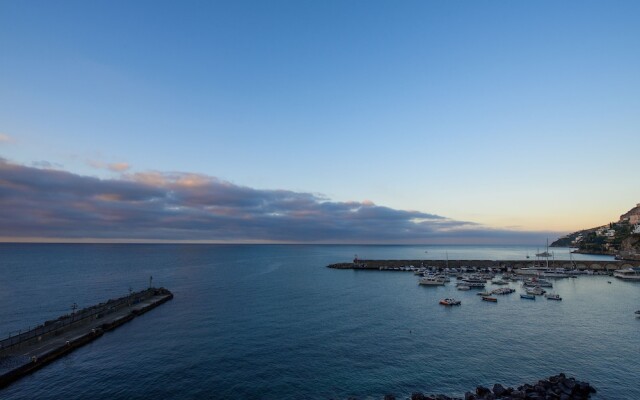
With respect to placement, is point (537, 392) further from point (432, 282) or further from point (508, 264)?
point (508, 264)

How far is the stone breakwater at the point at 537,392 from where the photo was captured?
33750 millimetres

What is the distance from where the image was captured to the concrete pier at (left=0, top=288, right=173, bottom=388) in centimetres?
4029

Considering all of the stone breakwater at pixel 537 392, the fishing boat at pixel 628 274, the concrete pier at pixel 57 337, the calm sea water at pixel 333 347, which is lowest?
the calm sea water at pixel 333 347

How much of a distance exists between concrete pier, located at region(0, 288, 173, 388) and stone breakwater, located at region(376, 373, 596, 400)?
41504 millimetres

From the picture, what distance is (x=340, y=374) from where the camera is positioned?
40.7m

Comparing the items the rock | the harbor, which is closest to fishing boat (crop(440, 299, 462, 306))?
the rock

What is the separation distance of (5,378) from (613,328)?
291ft

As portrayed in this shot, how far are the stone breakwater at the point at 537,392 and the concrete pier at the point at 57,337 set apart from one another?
136ft

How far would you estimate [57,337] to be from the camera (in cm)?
5122

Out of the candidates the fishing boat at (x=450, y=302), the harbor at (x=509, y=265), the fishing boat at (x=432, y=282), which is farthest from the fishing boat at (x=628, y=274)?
the fishing boat at (x=450, y=302)

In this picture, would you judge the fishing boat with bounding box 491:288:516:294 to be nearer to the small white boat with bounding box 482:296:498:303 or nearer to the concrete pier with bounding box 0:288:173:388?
the small white boat with bounding box 482:296:498:303

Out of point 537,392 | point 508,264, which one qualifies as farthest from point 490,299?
point 508,264

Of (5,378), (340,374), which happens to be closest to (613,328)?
(340,374)

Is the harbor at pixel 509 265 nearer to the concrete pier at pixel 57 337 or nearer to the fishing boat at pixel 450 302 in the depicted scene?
the fishing boat at pixel 450 302
